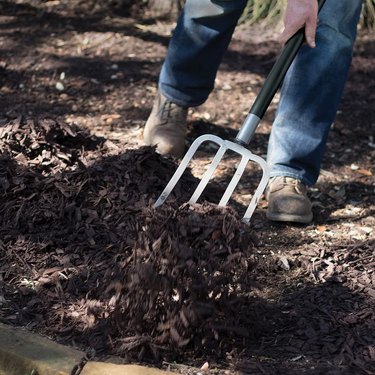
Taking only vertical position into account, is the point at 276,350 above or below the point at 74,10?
above

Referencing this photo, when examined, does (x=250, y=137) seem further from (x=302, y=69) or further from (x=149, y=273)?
(x=149, y=273)

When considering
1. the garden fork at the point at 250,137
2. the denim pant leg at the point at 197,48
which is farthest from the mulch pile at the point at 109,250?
the denim pant leg at the point at 197,48

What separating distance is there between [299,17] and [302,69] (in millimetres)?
617

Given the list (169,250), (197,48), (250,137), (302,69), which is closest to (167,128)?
(197,48)

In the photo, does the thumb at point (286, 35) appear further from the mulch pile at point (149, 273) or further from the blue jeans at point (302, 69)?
the mulch pile at point (149, 273)

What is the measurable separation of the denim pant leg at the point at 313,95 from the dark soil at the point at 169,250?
267 millimetres

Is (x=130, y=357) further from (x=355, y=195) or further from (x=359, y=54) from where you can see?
(x=359, y=54)

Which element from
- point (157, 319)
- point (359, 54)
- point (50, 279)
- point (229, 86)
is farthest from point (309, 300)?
point (359, 54)

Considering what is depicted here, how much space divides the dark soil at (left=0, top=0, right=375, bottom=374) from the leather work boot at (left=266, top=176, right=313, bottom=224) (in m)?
0.07

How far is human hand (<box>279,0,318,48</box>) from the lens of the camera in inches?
142

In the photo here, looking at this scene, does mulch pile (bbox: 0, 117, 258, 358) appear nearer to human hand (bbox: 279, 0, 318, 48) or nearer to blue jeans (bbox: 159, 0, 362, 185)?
blue jeans (bbox: 159, 0, 362, 185)

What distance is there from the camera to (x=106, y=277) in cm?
321

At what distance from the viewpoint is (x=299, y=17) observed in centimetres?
362

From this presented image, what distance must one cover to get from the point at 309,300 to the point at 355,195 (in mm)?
1362
